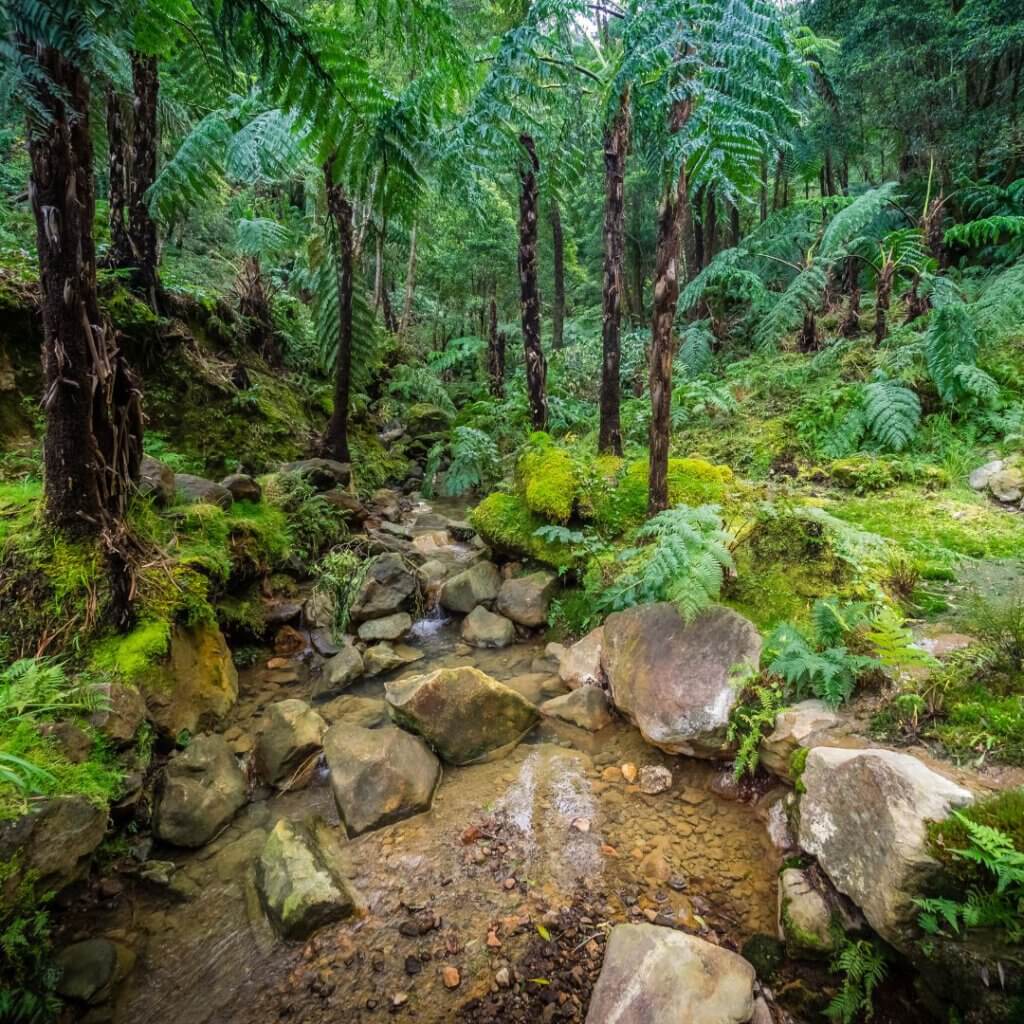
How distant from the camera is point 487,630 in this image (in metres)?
4.36

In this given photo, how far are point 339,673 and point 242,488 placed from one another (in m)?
2.17

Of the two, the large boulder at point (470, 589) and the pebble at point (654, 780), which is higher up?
the large boulder at point (470, 589)

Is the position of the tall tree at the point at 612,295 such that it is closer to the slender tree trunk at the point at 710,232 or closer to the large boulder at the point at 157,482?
the large boulder at the point at 157,482

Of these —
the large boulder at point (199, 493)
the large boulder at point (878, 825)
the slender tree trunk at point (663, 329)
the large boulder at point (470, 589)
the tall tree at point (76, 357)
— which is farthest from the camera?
the large boulder at point (470, 589)

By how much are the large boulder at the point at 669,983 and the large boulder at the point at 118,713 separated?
2328 millimetres

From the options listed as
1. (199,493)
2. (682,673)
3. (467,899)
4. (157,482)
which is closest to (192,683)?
(157,482)

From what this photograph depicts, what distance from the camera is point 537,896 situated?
2.17 meters

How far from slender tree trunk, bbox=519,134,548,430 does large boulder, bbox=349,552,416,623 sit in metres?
3.26

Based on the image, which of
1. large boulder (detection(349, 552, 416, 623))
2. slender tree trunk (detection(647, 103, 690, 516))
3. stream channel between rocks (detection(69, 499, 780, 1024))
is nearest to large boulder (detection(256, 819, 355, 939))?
stream channel between rocks (detection(69, 499, 780, 1024))

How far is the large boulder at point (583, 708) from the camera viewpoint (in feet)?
10.5

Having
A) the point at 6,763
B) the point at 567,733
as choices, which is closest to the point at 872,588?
the point at 567,733

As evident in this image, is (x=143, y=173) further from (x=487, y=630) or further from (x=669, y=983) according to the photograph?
(x=669, y=983)

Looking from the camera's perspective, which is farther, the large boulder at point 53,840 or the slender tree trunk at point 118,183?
the slender tree trunk at point 118,183

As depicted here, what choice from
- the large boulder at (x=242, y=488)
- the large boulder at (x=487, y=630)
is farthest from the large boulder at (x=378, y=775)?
the large boulder at (x=242, y=488)
